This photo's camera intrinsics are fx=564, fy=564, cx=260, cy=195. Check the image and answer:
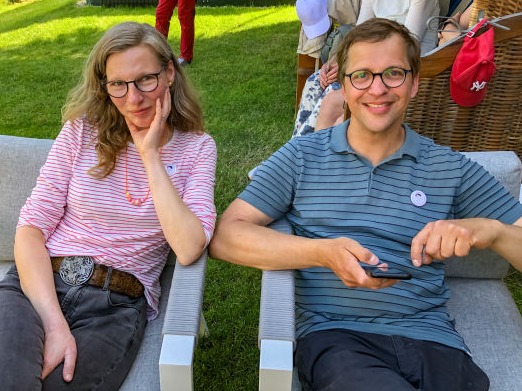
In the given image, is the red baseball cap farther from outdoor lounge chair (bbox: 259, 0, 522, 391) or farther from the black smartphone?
the black smartphone

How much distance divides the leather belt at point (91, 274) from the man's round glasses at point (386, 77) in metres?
1.06

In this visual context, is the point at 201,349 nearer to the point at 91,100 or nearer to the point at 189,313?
the point at 189,313

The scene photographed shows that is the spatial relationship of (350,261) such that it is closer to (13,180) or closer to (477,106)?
(13,180)

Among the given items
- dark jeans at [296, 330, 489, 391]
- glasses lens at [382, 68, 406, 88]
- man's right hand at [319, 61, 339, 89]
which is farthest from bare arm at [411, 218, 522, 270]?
man's right hand at [319, 61, 339, 89]

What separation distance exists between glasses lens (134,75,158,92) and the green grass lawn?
4.22 feet

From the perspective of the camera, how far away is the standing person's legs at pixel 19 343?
1.57 metres

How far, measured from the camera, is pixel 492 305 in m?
2.17

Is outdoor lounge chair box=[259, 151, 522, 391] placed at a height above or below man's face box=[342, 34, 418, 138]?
below

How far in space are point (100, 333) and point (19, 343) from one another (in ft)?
0.80

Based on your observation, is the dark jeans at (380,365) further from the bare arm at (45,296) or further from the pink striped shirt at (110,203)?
the bare arm at (45,296)

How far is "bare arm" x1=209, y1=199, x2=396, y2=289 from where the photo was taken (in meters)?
1.68

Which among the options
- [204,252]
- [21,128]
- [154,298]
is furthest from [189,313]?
[21,128]

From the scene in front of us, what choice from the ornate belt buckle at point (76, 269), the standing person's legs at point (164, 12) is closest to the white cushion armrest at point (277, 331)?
the ornate belt buckle at point (76, 269)

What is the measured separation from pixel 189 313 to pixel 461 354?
862mm
